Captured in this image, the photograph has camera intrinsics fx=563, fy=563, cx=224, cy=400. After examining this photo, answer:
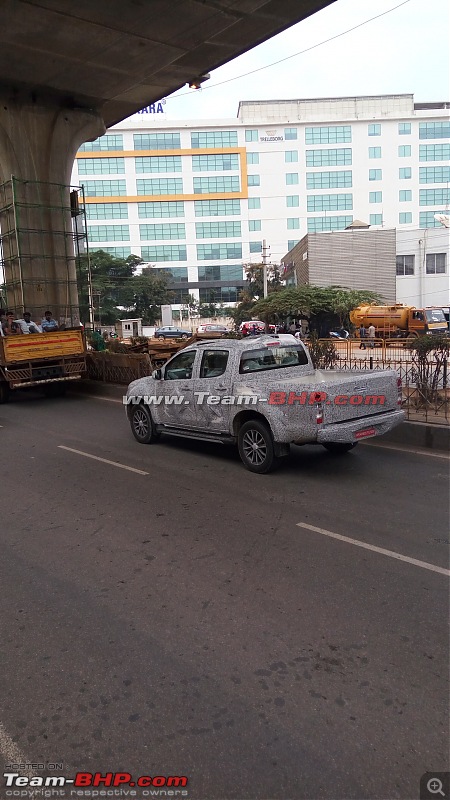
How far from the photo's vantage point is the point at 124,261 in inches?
3024

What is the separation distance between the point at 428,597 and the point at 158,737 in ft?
7.30

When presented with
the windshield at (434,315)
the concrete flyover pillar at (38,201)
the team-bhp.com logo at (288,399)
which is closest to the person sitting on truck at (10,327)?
the concrete flyover pillar at (38,201)

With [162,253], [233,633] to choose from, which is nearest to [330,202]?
[162,253]

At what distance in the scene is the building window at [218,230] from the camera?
90.9 meters

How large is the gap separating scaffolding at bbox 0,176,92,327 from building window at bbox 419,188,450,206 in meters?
83.0

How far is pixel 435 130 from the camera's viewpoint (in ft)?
286

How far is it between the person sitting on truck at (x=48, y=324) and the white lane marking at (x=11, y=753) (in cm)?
1519

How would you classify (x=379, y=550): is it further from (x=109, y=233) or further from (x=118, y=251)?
(x=109, y=233)

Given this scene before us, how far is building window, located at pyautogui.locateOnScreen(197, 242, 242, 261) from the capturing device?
92312mm

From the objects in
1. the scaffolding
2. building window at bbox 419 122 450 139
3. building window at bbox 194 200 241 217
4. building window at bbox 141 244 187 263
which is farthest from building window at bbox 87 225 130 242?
the scaffolding

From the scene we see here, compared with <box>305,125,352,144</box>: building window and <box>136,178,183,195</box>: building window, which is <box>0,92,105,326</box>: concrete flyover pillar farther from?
<box>305,125,352,144</box>: building window

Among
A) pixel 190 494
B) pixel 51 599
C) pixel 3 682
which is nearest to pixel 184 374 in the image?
pixel 190 494

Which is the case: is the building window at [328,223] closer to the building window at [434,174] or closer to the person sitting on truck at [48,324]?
the building window at [434,174]

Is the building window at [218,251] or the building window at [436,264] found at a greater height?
the building window at [218,251]
